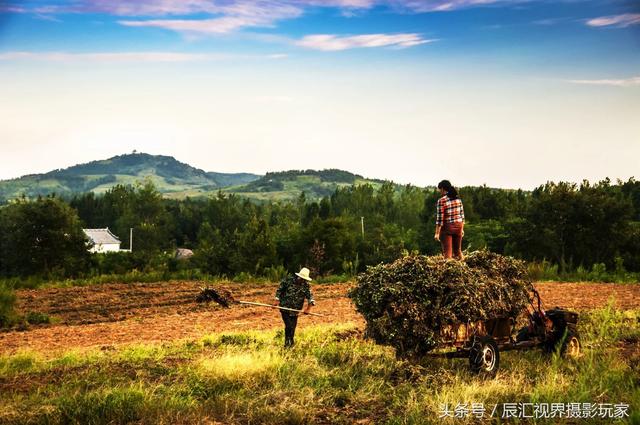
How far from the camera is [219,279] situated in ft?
108

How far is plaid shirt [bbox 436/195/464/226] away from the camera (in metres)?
13.4

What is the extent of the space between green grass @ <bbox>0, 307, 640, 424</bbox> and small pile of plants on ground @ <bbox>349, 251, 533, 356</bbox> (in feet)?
2.11

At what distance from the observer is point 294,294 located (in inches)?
535

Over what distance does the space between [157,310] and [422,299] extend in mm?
14564

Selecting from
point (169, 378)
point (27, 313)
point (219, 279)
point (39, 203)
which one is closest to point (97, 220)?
point (39, 203)

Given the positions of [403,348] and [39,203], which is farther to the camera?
[39,203]

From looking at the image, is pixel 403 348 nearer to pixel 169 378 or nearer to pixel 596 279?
pixel 169 378

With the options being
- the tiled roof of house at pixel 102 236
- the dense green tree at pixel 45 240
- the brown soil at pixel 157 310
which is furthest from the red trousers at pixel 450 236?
the tiled roof of house at pixel 102 236

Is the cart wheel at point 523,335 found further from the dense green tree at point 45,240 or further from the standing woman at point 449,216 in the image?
the dense green tree at point 45,240

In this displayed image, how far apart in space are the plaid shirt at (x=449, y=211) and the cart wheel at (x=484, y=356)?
3.33 meters

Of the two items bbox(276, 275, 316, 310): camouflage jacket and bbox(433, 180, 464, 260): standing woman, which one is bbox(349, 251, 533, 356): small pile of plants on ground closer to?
bbox(433, 180, 464, 260): standing woman

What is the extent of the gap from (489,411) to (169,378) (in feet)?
16.8

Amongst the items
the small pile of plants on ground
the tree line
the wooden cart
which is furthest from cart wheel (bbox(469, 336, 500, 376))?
the tree line

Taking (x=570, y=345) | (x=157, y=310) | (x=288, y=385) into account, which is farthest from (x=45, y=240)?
(x=570, y=345)
